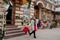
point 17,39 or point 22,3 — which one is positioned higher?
point 22,3

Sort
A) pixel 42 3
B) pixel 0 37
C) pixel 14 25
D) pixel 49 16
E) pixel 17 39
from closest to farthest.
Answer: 1. pixel 0 37
2. pixel 17 39
3. pixel 14 25
4. pixel 42 3
5. pixel 49 16

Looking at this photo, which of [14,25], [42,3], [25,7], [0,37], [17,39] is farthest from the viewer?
[42,3]

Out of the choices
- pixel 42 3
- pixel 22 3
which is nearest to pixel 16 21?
pixel 22 3

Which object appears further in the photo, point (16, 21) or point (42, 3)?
point (42, 3)

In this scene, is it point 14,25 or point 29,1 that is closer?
point 14,25

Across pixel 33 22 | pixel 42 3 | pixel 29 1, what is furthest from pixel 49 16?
pixel 33 22

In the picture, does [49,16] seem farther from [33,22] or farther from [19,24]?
[33,22]

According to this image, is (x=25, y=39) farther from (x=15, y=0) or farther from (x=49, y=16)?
(x=49, y=16)

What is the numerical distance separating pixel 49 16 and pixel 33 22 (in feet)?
70.8

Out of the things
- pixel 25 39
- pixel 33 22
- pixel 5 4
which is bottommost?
pixel 25 39

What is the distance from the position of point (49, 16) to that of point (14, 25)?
18.7 m

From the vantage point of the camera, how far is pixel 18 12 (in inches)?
749

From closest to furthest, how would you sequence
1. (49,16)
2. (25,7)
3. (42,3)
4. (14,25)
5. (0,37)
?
(0,37), (14,25), (25,7), (42,3), (49,16)

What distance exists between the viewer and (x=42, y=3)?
29.0 m
